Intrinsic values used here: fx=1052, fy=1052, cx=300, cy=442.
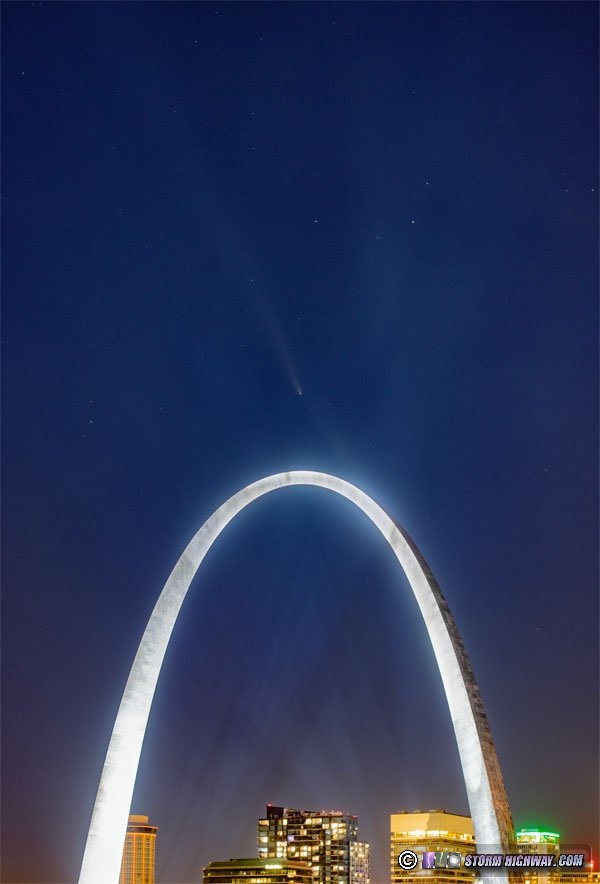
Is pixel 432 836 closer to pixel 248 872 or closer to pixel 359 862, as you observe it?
pixel 248 872

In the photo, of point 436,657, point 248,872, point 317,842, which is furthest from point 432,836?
point 436,657

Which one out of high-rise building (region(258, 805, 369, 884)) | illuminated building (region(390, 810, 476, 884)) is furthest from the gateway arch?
high-rise building (region(258, 805, 369, 884))

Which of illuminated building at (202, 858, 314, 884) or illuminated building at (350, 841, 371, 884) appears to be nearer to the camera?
illuminated building at (202, 858, 314, 884)

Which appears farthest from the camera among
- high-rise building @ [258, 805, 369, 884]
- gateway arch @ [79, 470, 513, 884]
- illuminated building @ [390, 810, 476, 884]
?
high-rise building @ [258, 805, 369, 884]

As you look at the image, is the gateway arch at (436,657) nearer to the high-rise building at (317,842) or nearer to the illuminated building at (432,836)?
the illuminated building at (432,836)

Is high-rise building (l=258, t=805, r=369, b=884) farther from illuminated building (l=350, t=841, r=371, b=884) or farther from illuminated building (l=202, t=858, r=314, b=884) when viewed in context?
illuminated building (l=202, t=858, r=314, b=884)

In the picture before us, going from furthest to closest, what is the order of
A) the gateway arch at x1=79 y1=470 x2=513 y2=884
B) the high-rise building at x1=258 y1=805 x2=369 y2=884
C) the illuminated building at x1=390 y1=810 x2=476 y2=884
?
the high-rise building at x1=258 y1=805 x2=369 y2=884
the illuminated building at x1=390 y1=810 x2=476 y2=884
the gateway arch at x1=79 y1=470 x2=513 y2=884

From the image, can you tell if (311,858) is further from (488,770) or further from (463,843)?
(488,770)
